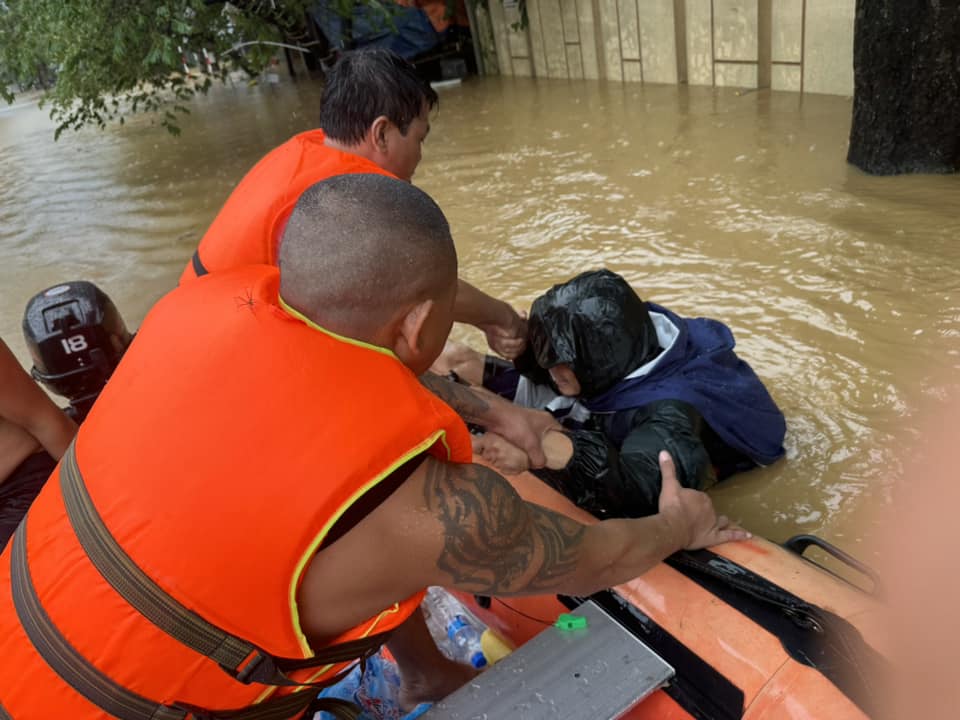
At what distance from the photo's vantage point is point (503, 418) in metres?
1.88

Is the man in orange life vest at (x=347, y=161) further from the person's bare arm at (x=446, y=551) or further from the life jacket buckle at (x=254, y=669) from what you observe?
the life jacket buckle at (x=254, y=669)

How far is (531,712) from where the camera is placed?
133cm

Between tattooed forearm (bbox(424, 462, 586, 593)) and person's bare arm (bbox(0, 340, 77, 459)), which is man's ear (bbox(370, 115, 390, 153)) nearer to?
person's bare arm (bbox(0, 340, 77, 459))

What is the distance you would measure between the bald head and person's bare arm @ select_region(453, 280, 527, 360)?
1.13 metres

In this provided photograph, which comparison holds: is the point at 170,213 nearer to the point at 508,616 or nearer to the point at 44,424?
the point at 44,424

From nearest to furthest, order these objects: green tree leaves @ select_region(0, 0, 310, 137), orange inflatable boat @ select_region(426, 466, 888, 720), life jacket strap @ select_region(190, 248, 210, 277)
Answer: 1. orange inflatable boat @ select_region(426, 466, 888, 720)
2. life jacket strap @ select_region(190, 248, 210, 277)
3. green tree leaves @ select_region(0, 0, 310, 137)

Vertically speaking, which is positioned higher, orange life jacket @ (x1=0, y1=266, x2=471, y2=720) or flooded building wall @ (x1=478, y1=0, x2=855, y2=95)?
orange life jacket @ (x1=0, y1=266, x2=471, y2=720)

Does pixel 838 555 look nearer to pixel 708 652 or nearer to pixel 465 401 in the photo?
pixel 708 652

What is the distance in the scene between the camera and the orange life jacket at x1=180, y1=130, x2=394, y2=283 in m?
2.09

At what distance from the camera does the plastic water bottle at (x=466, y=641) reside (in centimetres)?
186

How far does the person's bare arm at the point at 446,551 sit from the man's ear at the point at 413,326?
18 cm

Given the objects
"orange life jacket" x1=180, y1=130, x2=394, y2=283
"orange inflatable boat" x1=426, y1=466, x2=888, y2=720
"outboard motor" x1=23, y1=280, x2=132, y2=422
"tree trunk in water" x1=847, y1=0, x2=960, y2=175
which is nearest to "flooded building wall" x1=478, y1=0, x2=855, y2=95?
"tree trunk in water" x1=847, y1=0, x2=960, y2=175

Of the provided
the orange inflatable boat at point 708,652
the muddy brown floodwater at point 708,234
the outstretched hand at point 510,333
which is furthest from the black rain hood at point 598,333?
the orange inflatable boat at point 708,652

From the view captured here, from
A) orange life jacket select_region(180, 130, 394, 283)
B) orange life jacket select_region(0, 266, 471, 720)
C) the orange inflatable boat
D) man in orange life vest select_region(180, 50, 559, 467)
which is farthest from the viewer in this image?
orange life jacket select_region(180, 130, 394, 283)
